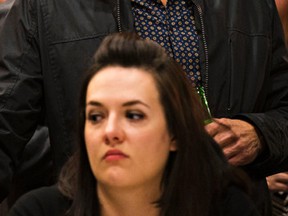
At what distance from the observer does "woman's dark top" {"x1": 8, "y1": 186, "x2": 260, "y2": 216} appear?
7.46ft

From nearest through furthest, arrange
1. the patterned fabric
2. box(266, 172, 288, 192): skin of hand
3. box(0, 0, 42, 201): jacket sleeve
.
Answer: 1. box(0, 0, 42, 201): jacket sleeve
2. the patterned fabric
3. box(266, 172, 288, 192): skin of hand

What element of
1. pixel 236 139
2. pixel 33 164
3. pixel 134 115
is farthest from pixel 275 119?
pixel 33 164

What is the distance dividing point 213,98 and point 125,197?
0.68m

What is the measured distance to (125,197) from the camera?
217cm

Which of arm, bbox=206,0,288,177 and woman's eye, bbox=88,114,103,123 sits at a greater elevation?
woman's eye, bbox=88,114,103,123

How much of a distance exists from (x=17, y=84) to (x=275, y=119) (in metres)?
0.95

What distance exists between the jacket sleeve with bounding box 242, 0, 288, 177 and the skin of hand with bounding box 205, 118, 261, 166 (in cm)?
5

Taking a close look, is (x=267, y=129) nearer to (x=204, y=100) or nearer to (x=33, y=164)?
(x=204, y=100)

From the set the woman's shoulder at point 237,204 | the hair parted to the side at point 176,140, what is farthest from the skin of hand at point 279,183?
the hair parted to the side at point 176,140

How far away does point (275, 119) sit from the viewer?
8.94 feet

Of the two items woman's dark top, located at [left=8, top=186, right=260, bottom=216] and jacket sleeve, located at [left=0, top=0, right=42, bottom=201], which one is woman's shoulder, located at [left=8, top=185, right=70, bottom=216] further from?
jacket sleeve, located at [left=0, top=0, right=42, bottom=201]

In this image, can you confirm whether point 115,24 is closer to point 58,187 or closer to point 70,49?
point 70,49

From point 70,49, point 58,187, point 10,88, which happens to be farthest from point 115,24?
point 58,187

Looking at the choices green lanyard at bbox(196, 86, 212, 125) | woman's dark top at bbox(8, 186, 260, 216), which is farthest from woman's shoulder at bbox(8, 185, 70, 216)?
green lanyard at bbox(196, 86, 212, 125)
